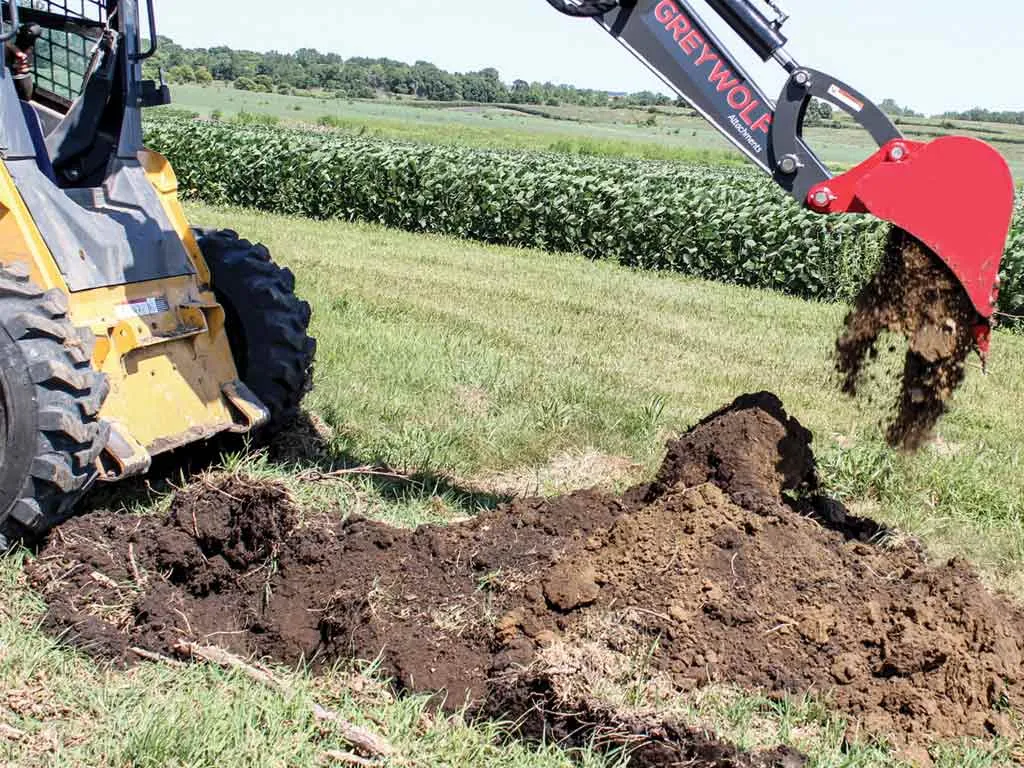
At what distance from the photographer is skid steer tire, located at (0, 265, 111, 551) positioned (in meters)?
4.45

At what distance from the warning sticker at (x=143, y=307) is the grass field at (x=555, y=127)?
99.4 ft

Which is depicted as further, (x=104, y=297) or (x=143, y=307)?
(x=143, y=307)

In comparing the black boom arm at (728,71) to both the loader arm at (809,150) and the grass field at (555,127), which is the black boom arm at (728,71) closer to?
the loader arm at (809,150)

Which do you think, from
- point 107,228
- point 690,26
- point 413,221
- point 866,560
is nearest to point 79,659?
point 107,228

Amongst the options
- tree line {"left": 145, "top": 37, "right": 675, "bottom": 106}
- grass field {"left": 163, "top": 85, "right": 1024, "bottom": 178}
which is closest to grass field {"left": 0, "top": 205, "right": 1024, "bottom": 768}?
grass field {"left": 163, "top": 85, "right": 1024, "bottom": 178}

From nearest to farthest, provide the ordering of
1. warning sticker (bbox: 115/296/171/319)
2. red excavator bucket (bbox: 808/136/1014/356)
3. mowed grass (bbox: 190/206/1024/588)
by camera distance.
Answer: red excavator bucket (bbox: 808/136/1014/356)
warning sticker (bbox: 115/296/171/319)
mowed grass (bbox: 190/206/1024/588)

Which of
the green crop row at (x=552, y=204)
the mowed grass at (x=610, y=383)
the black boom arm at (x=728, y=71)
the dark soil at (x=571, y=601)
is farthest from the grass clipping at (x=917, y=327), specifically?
the green crop row at (x=552, y=204)

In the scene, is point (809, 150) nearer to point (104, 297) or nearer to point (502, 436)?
point (502, 436)

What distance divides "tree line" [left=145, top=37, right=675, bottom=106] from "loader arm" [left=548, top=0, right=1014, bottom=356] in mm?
55259

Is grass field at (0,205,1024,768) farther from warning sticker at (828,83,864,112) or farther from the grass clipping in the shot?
warning sticker at (828,83,864,112)

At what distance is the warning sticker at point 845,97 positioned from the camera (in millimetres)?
4688

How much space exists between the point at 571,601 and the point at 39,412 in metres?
2.18

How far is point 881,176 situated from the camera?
464cm

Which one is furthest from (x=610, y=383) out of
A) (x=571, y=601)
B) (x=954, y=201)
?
(x=571, y=601)
